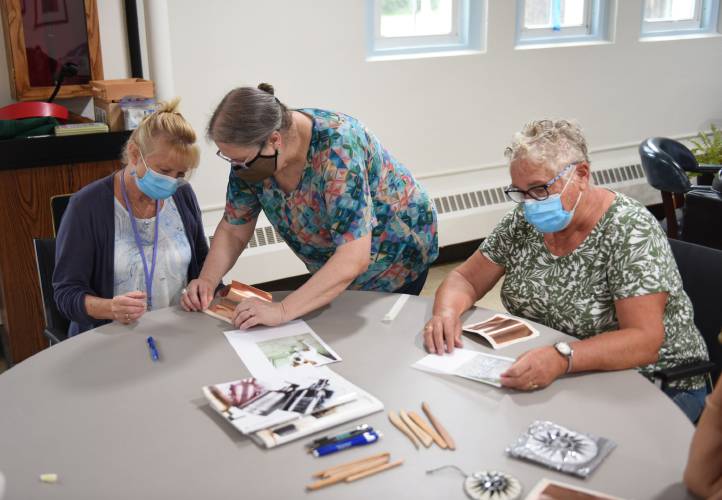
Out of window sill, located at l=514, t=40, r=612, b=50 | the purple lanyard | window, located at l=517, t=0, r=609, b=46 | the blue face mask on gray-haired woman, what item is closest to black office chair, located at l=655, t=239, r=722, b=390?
the blue face mask on gray-haired woman

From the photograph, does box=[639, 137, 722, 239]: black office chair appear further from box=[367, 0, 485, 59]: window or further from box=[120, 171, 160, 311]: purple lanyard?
box=[120, 171, 160, 311]: purple lanyard

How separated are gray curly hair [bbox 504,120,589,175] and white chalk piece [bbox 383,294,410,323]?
1.66ft

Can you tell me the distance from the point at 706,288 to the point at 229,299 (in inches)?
52.2

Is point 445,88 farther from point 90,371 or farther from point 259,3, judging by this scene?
point 90,371

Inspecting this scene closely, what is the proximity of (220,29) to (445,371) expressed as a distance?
2586mm

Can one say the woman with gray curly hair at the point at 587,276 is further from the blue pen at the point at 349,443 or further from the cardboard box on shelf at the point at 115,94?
the cardboard box on shelf at the point at 115,94

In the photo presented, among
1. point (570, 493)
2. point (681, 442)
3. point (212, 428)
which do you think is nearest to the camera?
point (570, 493)

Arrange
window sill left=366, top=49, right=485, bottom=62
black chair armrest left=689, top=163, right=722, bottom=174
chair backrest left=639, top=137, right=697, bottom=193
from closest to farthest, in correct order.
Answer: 1. chair backrest left=639, top=137, right=697, bottom=193
2. black chair armrest left=689, top=163, right=722, bottom=174
3. window sill left=366, top=49, right=485, bottom=62

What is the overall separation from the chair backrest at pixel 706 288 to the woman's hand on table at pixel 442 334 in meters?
0.69

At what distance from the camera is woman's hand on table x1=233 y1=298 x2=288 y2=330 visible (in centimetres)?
200

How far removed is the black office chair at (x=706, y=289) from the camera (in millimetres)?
2061

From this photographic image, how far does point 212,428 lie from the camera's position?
1.54m

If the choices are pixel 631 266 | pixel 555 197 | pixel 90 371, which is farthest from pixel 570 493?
pixel 90 371

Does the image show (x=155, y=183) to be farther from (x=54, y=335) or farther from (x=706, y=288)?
(x=706, y=288)
